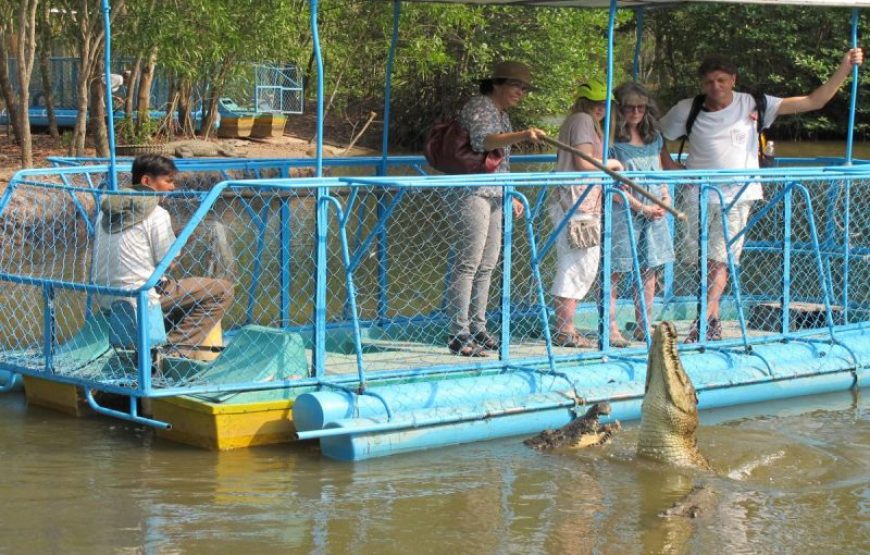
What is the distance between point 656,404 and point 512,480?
92 cm

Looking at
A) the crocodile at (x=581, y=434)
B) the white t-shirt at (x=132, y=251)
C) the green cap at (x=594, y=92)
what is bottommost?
the crocodile at (x=581, y=434)

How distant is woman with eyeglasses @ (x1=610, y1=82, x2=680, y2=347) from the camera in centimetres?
866

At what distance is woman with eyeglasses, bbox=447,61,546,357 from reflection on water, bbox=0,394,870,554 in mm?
960

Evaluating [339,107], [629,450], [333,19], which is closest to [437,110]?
[339,107]

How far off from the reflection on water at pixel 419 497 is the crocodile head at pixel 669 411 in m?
0.11

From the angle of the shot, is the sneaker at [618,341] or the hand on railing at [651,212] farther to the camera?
the sneaker at [618,341]

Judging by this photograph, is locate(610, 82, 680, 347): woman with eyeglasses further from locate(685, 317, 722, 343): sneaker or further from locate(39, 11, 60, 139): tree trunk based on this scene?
locate(39, 11, 60, 139): tree trunk

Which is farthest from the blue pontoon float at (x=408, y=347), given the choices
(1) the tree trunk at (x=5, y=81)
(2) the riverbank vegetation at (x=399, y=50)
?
Result: (1) the tree trunk at (x=5, y=81)

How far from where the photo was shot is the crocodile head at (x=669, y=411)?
7.21 meters

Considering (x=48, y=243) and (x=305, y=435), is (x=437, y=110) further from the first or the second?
(x=305, y=435)

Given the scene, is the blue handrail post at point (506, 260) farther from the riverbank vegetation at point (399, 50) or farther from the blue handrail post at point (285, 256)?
the riverbank vegetation at point (399, 50)

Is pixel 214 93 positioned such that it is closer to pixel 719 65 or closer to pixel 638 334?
pixel 638 334

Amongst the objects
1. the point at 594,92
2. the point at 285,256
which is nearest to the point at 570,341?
the point at 594,92

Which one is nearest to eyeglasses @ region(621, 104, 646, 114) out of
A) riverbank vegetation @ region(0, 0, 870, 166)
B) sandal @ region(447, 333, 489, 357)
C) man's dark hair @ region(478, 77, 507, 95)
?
man's dark hair @ region(478, 77, 507, 95)
